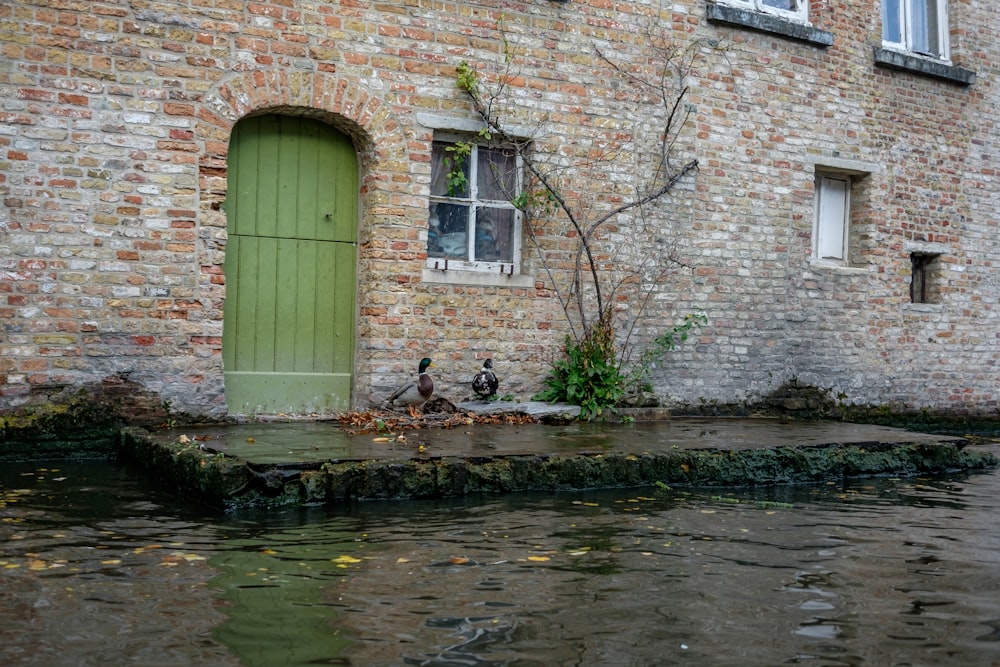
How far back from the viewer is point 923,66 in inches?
414

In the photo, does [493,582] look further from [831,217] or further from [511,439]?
[831,217]

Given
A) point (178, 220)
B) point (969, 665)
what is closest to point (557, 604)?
point (969, 665)

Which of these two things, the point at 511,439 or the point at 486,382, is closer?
the point at 511,439

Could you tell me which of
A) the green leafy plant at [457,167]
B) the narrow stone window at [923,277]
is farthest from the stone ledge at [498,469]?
the narrow stone window at [923,277]

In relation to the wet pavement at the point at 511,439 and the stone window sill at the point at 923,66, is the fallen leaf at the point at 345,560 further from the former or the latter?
the stone window sill at the point at 923,66

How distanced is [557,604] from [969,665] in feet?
4.08

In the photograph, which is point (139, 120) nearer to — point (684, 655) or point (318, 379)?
point (318, 379)

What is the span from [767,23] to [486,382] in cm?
454

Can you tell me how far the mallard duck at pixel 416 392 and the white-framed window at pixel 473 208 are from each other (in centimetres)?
96

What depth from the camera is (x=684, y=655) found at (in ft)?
9.34

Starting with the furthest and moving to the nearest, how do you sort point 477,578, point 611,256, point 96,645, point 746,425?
point 611,256, point 746,425, point 477,578, point 96,645

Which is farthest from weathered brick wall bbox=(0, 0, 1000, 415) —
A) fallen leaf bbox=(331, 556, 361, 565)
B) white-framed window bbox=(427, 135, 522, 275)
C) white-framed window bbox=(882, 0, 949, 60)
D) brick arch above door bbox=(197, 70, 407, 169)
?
fallen leaf bbox=(331, 556, 361, 565)

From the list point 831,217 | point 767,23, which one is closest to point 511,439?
Answer: point 767,23

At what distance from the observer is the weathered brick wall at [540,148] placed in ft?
21.9
